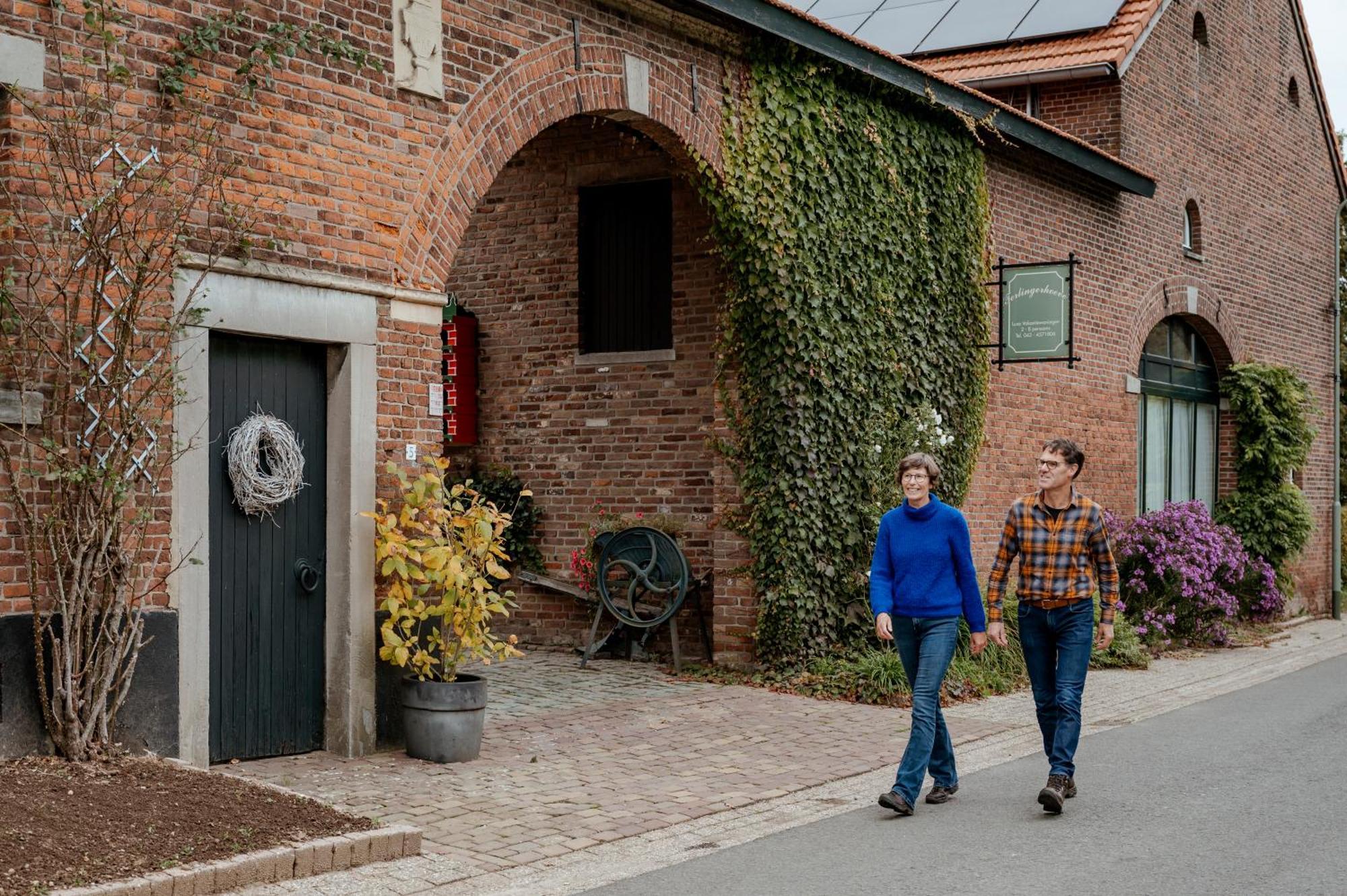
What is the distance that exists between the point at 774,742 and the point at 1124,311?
375 inches

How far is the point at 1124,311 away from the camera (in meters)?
16.5

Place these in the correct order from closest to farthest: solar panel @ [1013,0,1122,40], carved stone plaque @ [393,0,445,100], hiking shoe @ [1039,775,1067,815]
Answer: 1. hiking shoe @ [1039,775,1067,815]
2. carved stone plaque @ [393,0,445,100]
3. solar panel @ [1013,0,1122,40]

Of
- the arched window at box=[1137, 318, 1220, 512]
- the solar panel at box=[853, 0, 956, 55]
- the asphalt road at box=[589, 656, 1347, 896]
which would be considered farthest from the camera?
the solar panel at box=[853, 0, 956, 55]

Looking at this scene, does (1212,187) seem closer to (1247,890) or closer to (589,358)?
(589,358)

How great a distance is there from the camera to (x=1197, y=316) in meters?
18.2

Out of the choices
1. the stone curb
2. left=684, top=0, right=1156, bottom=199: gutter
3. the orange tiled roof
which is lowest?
the stone curb

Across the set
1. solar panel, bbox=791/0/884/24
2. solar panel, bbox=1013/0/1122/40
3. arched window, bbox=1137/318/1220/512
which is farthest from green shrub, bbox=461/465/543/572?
solar panel, bbox=791/0/884/24

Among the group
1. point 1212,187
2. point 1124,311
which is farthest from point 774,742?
point 1212,187

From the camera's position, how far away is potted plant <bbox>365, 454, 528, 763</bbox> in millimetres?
7949

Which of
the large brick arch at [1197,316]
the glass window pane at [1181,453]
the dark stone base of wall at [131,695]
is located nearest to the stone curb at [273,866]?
the dark stone base of wall at [131,695]

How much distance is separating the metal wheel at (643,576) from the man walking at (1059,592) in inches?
182

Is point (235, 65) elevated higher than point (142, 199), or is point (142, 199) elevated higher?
point (235, 65)

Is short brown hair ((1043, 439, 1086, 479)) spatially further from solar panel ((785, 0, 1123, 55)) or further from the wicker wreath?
solar panel ((785, 0, 1123, 55))

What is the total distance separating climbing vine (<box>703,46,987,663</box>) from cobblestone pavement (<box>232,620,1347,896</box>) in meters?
1.23
